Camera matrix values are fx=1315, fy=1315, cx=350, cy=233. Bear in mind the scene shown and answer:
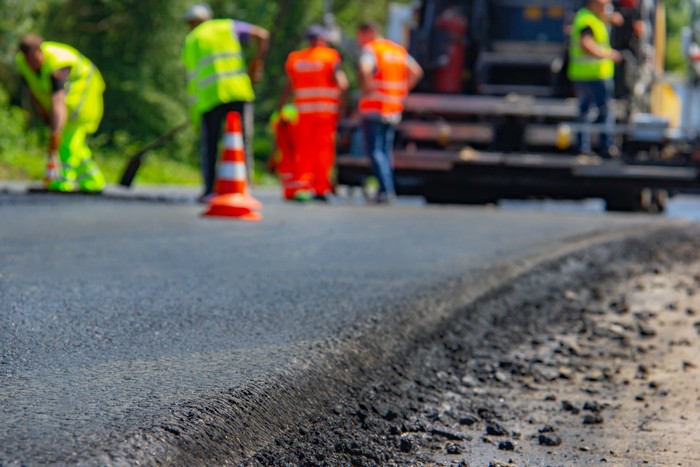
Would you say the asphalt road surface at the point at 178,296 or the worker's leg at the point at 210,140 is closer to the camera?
the asphalt road surface at the point at 178,296

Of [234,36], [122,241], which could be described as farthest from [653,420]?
[234,36]

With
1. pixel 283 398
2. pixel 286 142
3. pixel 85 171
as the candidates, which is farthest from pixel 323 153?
pixel 283 398

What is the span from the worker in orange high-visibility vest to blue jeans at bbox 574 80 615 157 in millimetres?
2376

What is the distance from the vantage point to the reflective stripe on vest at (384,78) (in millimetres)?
12109

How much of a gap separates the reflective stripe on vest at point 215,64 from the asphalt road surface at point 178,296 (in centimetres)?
134

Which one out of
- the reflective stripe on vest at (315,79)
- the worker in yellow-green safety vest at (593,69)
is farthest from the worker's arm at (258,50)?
the worker in yellow-green safety vest at (593,69)

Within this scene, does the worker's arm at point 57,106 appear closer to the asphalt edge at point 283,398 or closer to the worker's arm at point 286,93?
the worker's arm at point 286,93

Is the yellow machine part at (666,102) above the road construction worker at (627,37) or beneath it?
beneath

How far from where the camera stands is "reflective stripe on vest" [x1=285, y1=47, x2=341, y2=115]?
12.2 meters

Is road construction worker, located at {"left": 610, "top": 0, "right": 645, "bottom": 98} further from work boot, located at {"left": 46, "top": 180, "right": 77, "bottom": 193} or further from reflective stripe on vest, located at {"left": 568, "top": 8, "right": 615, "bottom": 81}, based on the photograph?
work boot, located at {"left": 46, "top": 180, "right": 77, "bottom": 193}

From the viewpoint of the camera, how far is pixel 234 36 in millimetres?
10492

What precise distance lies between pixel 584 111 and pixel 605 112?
21 cm

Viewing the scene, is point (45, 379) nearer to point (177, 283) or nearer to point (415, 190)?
point (177, 283)

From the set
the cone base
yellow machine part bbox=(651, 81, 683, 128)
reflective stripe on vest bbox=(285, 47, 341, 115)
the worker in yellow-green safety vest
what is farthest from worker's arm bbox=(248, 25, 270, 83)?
yellow machine part bbox=(651, 81, 683, 128)
